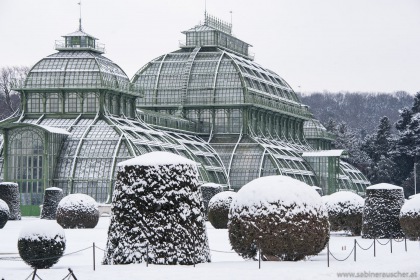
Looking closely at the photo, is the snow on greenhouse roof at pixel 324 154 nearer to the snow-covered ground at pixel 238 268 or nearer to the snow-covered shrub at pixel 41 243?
the snow-covered ground at pixel 238 268

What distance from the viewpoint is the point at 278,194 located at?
122 ft

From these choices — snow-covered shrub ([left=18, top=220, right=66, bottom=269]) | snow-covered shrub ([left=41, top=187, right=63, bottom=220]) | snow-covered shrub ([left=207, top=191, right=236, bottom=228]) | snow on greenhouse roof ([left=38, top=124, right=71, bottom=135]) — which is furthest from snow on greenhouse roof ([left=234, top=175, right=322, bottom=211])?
snow on greenhouse roof ([left=38, top=124, right=71, bottom=135])

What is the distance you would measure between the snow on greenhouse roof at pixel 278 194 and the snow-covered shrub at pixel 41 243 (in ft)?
21.8

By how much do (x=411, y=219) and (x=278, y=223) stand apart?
603 inches

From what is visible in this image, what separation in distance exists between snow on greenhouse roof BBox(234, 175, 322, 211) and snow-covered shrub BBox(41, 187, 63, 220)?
35.1 metres

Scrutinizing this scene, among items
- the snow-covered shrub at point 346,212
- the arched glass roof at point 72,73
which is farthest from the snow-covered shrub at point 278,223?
the arched glass roof at point 72,73

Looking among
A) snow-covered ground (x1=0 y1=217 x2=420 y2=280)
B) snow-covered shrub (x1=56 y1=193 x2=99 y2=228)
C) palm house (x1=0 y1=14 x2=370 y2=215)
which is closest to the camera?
snow-covered ground (x1=0 y1=217 x2=420 y2=280)

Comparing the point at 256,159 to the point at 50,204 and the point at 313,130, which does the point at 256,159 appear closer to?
the point at 50,204

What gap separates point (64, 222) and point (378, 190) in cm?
2025

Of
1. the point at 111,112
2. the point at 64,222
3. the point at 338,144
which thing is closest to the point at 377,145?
the point at 338,144

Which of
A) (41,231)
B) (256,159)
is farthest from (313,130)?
(41,231)

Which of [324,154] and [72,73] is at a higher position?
[72,73]

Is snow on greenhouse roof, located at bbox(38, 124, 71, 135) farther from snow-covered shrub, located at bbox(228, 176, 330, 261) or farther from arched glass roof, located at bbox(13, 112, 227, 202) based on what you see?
snow-covered shrub, located at bbox(228, 176, 330, 261)

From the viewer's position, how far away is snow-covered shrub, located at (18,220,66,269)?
36634 mm
